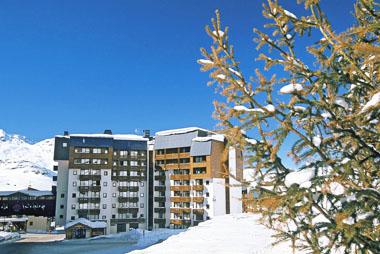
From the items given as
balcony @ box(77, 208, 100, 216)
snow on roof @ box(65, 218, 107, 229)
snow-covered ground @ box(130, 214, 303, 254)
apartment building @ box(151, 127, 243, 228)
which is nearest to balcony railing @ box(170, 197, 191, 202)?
apartment building @ box(151, 127, 243, 228)

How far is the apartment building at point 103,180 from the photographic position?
61.1 m

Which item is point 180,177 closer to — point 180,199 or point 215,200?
point 180,199

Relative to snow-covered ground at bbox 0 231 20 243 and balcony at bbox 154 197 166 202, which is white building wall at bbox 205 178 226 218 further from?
snow-covered ground at bbox 0 231 20 243

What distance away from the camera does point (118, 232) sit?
202ft

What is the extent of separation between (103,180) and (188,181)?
15.7 m

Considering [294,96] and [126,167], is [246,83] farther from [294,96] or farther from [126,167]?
[126,167]

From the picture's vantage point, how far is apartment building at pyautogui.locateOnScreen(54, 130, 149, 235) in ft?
200

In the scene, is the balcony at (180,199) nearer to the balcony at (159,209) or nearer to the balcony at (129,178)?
the balcony at (159,209)

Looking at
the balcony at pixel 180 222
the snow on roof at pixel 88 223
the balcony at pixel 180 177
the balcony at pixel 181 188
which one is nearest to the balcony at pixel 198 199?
the balcony at pixel 181 188

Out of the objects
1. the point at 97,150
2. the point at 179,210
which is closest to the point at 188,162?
the point at 179,210

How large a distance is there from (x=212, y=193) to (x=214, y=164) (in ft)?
15.6

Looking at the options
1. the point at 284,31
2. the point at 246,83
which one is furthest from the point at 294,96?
the point at 284,31

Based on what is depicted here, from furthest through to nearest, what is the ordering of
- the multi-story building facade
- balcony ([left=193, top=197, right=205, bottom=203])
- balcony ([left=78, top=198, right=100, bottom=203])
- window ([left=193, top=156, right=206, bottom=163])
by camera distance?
1. balcony ([left=78, top=198, right=100, bottom=203])
2. window ([left=193, top=156, right=206, bottom=163])
3. the multi-story building facade
4. balcony ([left=193, top=197, right=205, bottom=203])

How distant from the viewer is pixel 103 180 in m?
62.8
